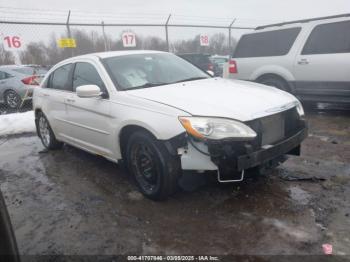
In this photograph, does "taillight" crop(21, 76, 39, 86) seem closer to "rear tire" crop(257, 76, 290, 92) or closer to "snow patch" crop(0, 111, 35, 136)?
"snow patch" crop(0, 111, 35, 136)

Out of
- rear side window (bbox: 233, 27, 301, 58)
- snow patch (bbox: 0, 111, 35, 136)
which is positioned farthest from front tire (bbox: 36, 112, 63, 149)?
rear side window (bbox: 233, 27, 301, 58)

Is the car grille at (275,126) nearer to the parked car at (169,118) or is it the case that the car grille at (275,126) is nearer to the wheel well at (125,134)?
the parked car at (169,118)

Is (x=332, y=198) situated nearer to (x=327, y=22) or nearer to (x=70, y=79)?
(x=70, y=79)

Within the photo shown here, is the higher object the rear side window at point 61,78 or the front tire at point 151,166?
the rear side window at point 61,78

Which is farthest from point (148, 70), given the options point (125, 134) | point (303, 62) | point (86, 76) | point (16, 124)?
point (16, 124)

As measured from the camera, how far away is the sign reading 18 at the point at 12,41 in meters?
11.6

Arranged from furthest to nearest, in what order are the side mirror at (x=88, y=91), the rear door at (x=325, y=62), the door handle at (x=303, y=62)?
the door handle at (x=303, y=62) → the rear door at (x=325, y=62) → the side mirror at (x=88, y=91)

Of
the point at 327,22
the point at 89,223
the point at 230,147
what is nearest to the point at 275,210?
the point at 230,147

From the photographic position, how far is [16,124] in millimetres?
8133

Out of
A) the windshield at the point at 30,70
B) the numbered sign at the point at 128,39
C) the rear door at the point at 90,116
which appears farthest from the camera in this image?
the numbered sign at the point at 128,39

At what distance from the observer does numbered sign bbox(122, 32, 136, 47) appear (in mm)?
13625

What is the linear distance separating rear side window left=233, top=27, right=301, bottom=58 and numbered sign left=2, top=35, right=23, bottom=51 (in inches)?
303

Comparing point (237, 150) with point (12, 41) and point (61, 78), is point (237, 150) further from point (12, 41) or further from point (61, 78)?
point (12, 41)

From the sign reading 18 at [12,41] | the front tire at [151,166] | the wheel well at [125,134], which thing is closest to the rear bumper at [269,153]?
the front tire at [151,166]
